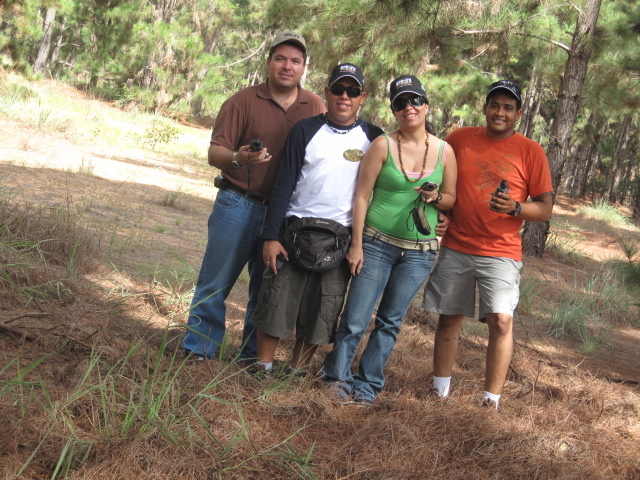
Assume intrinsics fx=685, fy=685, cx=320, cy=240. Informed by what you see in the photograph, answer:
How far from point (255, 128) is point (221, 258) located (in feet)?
2.30

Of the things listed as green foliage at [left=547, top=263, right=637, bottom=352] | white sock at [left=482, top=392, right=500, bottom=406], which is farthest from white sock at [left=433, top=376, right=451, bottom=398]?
green foliage at [left=547, top=263, right=637, bottom=352]

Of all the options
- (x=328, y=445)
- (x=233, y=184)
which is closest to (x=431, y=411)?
(x=328, y=445)

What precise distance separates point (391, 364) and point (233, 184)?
1.72 m

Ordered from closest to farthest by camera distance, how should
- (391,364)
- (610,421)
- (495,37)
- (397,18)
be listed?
(610,421), (391,364), (397,18), (495,37)

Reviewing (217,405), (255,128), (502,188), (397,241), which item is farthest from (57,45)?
(217,405)

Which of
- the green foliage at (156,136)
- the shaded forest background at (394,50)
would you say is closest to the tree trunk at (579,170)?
the shaded forest background at (394,50)

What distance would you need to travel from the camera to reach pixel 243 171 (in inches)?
140

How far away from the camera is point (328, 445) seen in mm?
2924

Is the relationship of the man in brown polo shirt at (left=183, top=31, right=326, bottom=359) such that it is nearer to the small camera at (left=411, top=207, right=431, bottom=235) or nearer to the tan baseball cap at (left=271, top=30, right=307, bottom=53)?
the tan baseball cap at (left=271, top=30, right=307, bottom=53)

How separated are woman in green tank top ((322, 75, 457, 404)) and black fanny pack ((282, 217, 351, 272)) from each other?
0.26 feet

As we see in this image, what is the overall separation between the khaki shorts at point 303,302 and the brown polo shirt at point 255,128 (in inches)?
19.4

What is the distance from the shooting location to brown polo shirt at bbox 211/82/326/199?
3.49 metres

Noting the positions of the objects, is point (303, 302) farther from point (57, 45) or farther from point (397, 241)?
point (57, 45)

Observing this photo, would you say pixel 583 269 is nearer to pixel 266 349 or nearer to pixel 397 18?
pixel 397 18
